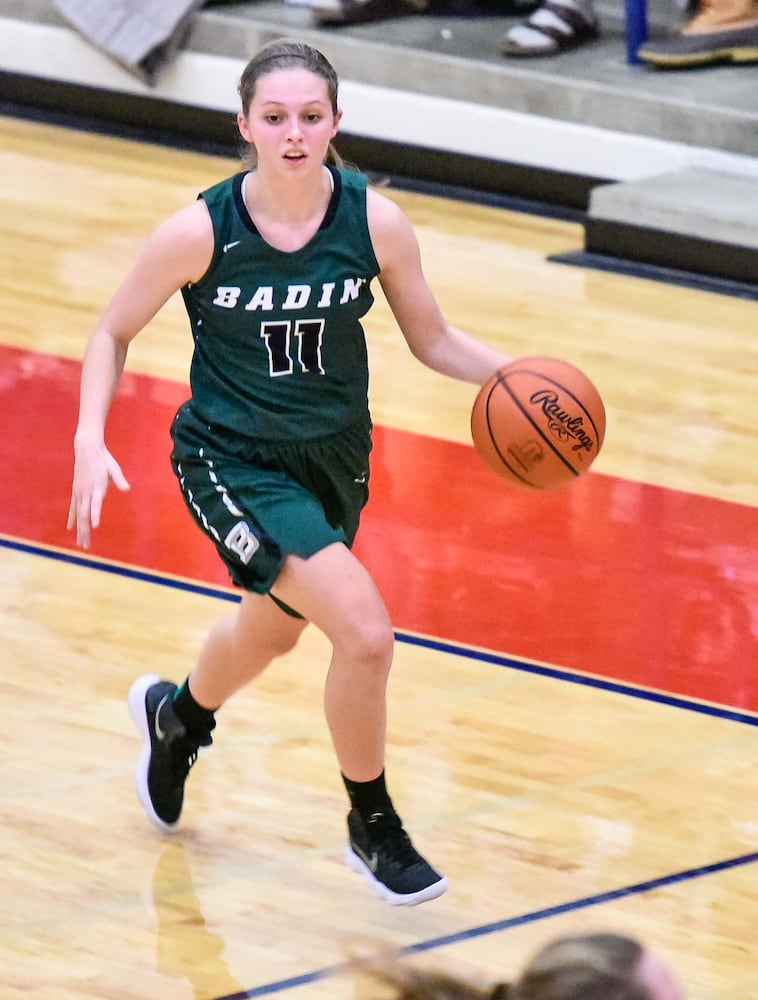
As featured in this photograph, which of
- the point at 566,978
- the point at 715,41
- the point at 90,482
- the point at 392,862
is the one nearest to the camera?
the point at 566,978

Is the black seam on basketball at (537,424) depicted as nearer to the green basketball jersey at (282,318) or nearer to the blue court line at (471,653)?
the green basketball jersey at (282,318)

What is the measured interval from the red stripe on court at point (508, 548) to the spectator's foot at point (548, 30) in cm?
343

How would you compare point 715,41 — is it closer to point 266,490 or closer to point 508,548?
point 508,548

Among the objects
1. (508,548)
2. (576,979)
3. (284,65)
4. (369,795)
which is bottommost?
(508,548)

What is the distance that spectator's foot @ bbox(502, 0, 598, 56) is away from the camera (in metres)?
8.55

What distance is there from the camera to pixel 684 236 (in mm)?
7453

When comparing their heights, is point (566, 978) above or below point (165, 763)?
above

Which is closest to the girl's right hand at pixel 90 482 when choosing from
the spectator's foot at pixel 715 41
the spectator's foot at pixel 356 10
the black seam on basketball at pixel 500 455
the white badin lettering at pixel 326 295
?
the white badin lettering at pixel 326 295

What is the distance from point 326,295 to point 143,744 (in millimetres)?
1144

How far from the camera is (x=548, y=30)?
856cm

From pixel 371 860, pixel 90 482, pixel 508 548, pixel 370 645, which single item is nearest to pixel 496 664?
pixel 508 548

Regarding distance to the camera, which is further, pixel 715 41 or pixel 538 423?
pixel 715 41

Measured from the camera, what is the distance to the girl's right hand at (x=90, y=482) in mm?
3156

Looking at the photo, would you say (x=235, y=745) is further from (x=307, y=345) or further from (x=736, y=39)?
(x=736, y=39)
